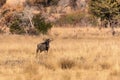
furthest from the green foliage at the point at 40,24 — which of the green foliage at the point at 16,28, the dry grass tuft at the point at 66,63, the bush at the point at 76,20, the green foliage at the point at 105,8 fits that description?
the dry grass tuft at the point at 66,63

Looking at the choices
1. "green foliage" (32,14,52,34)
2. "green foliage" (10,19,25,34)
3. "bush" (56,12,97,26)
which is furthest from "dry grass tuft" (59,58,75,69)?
"bush" (56,12,97,26)

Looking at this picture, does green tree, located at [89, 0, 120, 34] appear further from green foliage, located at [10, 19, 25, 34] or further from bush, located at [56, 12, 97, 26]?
bush, located at [56, 12, 97, 26]

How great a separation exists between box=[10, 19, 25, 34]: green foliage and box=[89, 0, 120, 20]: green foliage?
7562mm

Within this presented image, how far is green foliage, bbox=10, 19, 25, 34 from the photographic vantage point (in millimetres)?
33544

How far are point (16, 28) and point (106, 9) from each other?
28.5 ft

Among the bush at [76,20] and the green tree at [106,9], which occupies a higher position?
the green tree at [106,9]

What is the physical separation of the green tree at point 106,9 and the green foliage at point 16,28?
7562 mm

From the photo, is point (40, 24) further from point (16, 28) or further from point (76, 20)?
point (76, 20)

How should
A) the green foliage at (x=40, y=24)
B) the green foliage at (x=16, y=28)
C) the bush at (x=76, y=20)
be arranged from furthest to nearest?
the bush at (x=76, y=20), the green foliage at (x=40, y=24), the green foliage at (x=16, y=28)

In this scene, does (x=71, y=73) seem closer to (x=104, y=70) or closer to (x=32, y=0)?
(x=104, y=70)

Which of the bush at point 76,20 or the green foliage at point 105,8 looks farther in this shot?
the bush at point 76,20

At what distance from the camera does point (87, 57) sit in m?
16.8

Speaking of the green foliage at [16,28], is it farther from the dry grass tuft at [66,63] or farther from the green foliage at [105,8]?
the dry grass tuft at [66,63]

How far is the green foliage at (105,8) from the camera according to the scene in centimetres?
3612
